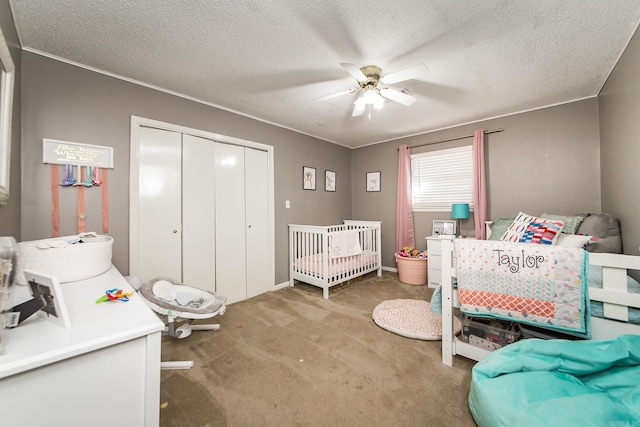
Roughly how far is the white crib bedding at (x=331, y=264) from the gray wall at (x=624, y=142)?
7.87 feet

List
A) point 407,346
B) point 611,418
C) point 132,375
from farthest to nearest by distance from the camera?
point 407,346, point 611,418, point 132,375

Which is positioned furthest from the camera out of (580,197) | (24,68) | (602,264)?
(580,197)

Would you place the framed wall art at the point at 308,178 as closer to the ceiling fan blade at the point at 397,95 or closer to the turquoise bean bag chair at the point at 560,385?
the ceiling fan blade at the point at 397,95

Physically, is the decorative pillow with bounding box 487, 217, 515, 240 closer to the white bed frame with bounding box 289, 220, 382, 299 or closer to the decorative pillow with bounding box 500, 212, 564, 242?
the decorative pillow with bounding box 500, 212, 564, 242

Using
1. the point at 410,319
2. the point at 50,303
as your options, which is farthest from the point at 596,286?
the point at 50,303

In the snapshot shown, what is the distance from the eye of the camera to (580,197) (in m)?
2.63

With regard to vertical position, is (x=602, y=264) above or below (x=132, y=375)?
above

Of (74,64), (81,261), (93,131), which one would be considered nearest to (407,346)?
(81,261)

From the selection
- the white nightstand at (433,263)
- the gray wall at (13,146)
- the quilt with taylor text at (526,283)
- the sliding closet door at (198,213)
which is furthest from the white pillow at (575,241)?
the gray wall at (13,146)

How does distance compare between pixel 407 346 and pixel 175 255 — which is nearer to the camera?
pixel 407 346

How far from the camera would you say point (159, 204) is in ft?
7.68

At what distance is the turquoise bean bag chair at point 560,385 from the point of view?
91cm

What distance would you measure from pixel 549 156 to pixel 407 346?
9.07ft

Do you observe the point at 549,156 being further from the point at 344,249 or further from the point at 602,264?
the point at 344,249
